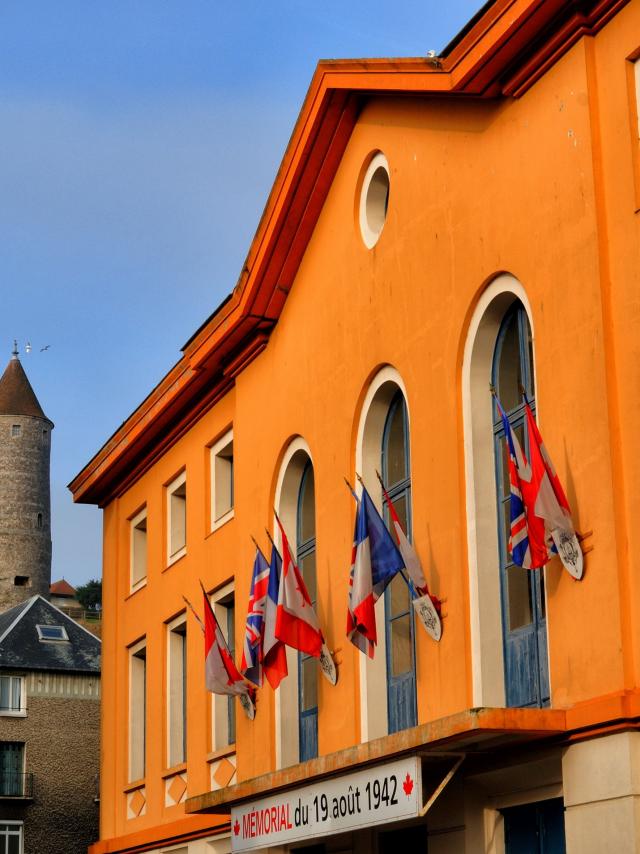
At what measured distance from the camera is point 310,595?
2095cm

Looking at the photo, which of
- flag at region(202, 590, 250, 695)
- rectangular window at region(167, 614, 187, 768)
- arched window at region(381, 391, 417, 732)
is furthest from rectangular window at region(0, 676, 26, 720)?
arched window at region(381, 391, 417, 732)

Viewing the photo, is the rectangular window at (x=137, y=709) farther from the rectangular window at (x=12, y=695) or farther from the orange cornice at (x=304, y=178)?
the rectangular window at (x=12, y=695)

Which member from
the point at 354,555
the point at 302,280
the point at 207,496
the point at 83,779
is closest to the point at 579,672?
the point at 354,555

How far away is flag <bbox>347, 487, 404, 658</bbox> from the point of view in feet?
55.3

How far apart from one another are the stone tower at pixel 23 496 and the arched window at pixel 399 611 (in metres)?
90.5

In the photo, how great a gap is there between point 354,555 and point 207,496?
8.76m

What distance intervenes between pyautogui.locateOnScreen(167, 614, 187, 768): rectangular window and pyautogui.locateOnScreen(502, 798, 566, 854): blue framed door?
35.2 ft

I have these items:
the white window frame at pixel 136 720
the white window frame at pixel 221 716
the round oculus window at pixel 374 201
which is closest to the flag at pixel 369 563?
the round oculus window at pixel 374 201

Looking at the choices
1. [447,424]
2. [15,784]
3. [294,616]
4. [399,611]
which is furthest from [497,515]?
[15,784]

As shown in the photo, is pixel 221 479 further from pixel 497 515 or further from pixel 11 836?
pixel 11 836

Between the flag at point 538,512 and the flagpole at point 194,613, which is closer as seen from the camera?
the flag at point 538,512

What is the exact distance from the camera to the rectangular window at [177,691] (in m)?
26.1

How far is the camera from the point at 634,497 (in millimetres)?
13414

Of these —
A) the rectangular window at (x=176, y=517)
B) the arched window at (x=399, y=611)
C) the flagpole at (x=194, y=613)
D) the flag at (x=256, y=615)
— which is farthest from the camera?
the rectangular window at (x=176, y=517)
